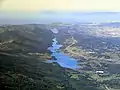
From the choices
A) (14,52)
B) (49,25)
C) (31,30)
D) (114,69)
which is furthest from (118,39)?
(14,52)

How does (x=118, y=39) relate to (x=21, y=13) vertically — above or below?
below

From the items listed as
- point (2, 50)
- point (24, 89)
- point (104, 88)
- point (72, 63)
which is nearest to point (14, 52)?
point (2, 50)

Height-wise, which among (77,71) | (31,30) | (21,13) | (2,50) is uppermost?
(21,13)

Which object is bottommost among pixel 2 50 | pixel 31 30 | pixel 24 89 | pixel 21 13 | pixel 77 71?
pixel 24 89

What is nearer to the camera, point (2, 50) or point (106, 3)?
point (106, 3)

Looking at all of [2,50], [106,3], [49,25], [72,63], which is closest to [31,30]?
[49,25]

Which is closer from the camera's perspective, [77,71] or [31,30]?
[77,71]

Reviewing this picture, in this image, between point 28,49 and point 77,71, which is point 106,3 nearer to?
point 77,71

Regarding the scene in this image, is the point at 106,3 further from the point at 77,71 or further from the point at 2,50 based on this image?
the point at 2,50

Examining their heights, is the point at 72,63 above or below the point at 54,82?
above
